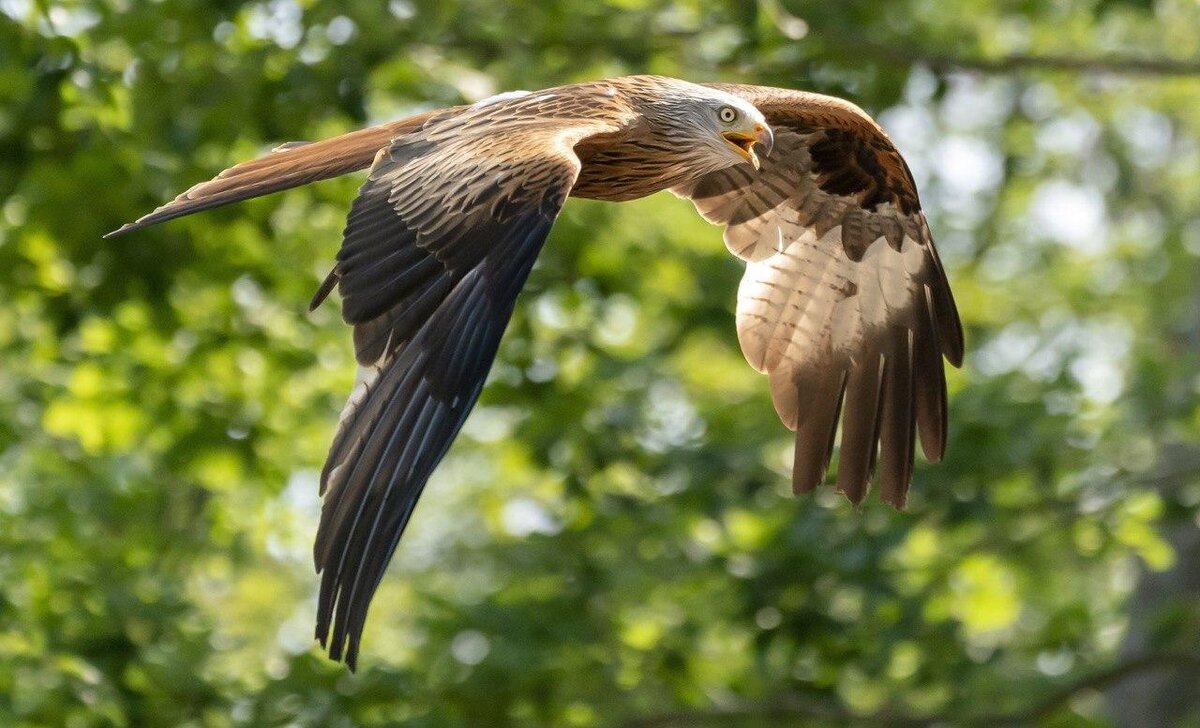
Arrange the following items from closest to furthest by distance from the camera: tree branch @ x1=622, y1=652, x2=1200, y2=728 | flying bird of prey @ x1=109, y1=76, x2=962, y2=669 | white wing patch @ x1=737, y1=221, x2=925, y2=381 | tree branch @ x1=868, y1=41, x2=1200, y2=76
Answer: flying bird of prey @ x1=109, y1=76, x2=962, y2=669, white wing patch @ x1=737, y1=221, x2=925, y2=381, tree branch @ x1=868, y1=41, x2=1200, y2=76, tree branch @ x1=622, y1=652, x2=1200, y2=728

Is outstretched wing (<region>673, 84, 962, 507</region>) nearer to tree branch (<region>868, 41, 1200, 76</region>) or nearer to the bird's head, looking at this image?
the bird's head

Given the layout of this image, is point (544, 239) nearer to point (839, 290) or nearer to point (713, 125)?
point (713, 125)

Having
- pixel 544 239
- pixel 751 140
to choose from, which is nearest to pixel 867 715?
pixel 751 140

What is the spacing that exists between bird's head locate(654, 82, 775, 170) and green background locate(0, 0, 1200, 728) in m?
2.08

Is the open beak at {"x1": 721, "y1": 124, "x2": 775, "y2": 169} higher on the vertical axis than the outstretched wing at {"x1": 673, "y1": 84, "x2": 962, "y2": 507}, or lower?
higher

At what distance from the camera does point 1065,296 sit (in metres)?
16.0

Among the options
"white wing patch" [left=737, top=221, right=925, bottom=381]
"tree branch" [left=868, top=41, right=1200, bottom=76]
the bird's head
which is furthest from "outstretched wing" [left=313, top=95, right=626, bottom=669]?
"tree branch" [left=868, top=41, right=1200, bottom=76]

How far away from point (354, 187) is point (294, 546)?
7.82 feet

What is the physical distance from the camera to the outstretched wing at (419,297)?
4.65 m

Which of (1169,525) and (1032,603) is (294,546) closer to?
(1169,525)

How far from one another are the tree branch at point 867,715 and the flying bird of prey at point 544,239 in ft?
9.29

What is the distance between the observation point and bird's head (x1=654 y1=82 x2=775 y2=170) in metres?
6.43

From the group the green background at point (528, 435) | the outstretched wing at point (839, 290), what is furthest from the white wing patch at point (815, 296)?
the green background at point (528, 435)

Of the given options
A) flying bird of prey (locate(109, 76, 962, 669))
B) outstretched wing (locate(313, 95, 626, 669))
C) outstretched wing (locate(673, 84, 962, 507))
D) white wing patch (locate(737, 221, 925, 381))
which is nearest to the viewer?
outstretched wing (locate(313, 95, 626, 669))
